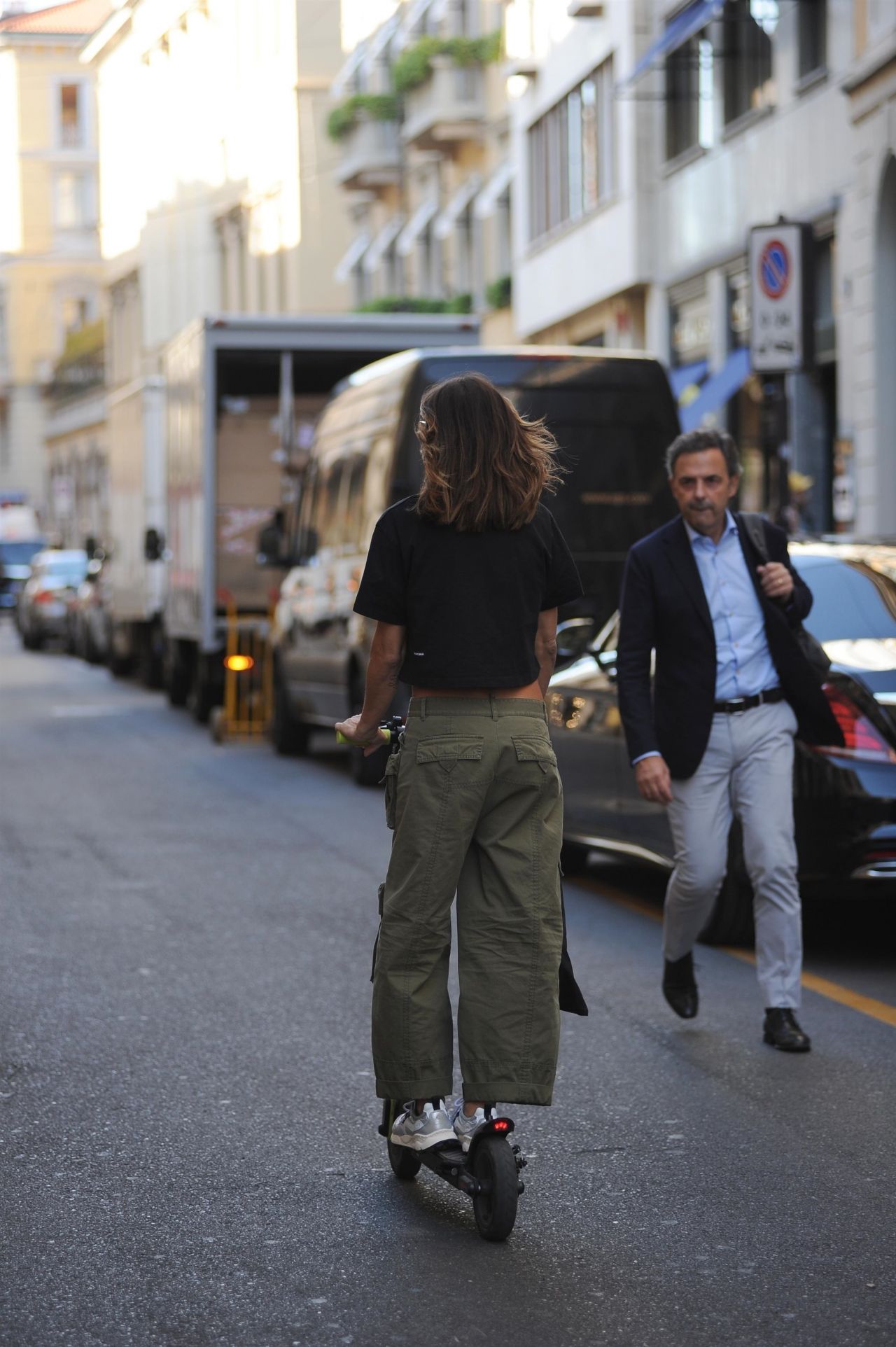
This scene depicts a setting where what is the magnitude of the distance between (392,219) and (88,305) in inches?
1850

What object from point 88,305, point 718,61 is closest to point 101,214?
point 88,305

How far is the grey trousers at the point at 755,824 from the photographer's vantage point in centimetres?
706

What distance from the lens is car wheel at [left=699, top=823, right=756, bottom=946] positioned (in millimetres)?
8883

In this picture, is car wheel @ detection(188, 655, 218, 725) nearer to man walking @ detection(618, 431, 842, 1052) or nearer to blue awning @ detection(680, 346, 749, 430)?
blue awning @ detection(680, 346, 749, 430)

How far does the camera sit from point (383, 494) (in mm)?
14555

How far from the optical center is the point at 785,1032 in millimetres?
7008

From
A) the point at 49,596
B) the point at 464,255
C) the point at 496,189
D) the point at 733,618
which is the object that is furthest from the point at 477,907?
the point at 49,596

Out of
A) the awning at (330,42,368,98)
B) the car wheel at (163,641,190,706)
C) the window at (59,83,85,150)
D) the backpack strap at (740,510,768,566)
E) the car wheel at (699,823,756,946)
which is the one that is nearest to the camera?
the backpack strap at (740,510,768,566)

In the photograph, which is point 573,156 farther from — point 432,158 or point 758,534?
point 758,534

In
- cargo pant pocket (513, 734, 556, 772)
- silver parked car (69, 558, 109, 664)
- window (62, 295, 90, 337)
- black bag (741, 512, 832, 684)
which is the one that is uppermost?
window (62, 295, 90, 337)

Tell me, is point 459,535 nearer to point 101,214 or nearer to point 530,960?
point 530,960

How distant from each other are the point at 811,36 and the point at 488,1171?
67.0 ft

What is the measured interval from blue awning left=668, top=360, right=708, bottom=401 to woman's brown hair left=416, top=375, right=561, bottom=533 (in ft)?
74.7

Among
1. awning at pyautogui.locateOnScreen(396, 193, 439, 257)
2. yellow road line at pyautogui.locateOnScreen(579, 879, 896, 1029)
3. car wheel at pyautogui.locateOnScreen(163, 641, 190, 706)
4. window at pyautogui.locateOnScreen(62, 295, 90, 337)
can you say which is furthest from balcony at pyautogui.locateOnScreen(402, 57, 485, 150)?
window at pyautogui.locateOnScreen(62, 295, 90, 337)
